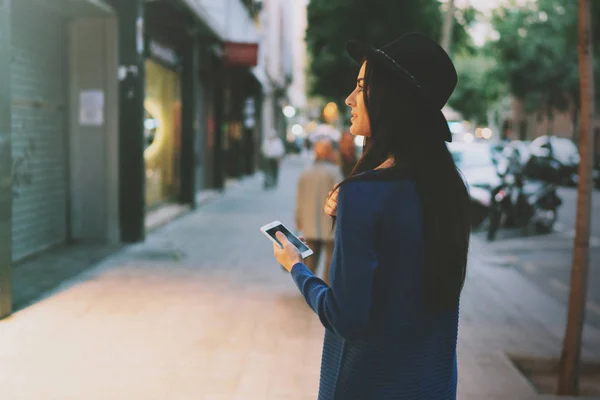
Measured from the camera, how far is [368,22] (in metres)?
26.6

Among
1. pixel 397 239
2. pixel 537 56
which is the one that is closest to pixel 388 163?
pixel 397 239

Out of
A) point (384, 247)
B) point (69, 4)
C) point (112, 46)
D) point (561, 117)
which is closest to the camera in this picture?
point (384, 247)

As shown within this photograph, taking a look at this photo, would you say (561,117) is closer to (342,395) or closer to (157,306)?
(157,306)

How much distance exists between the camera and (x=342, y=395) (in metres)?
2.32

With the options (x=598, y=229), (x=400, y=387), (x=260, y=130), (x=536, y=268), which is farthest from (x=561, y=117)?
(x=400, y=387)

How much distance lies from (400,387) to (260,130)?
39.0 meters

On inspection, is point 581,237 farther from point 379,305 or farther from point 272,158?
point 272,158

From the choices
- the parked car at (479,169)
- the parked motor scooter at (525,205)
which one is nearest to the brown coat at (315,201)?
the parked motor scooter at (525,205)

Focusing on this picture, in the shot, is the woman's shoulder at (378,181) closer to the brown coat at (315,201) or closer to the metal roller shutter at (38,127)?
the brown coat at (315,201)

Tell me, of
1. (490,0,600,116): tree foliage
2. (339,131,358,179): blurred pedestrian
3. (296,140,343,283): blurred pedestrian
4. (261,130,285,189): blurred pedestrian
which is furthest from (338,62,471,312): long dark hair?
(490,0,600,116): tree foliage

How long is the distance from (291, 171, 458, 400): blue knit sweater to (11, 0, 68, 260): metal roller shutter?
26.0ft

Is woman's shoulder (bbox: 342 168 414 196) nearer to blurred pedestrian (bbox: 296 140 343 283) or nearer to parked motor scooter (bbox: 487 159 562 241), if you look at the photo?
blurred pedestrian (bbox: 296 140 343 283)

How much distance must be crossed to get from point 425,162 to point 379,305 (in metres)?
0.41

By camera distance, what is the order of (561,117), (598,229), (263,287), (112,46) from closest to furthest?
(263,287) → (112,46) → (598,229) → (561,117)
